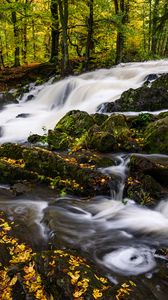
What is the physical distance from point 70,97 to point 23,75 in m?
5.80

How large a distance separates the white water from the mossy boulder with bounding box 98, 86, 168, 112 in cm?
106

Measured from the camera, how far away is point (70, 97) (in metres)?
15.3

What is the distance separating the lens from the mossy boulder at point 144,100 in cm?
1187

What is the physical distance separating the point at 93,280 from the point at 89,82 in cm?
1274

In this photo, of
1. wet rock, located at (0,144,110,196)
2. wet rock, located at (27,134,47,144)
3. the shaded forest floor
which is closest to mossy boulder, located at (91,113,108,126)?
wet rock, located at (27,134,47,144)

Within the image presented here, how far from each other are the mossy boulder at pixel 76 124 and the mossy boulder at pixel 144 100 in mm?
1920

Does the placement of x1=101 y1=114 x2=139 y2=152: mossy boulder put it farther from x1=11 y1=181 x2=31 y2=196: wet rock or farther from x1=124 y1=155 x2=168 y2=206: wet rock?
x1=11 y1=181 x2=31 y2=196: wet rock

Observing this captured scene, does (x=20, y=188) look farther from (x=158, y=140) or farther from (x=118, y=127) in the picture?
(x=158, y=140)

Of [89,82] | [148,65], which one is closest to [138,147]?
[89,82]

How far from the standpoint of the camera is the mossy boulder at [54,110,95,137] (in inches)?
406

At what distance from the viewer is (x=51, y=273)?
161 inches

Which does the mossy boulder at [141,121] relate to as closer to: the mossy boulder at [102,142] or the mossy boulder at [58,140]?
the mossy boulder at [102,142]

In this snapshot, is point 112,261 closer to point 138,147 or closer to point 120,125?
point 138,147

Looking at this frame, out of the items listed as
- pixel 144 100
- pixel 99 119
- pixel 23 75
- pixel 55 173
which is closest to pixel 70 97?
pixel 144 100
